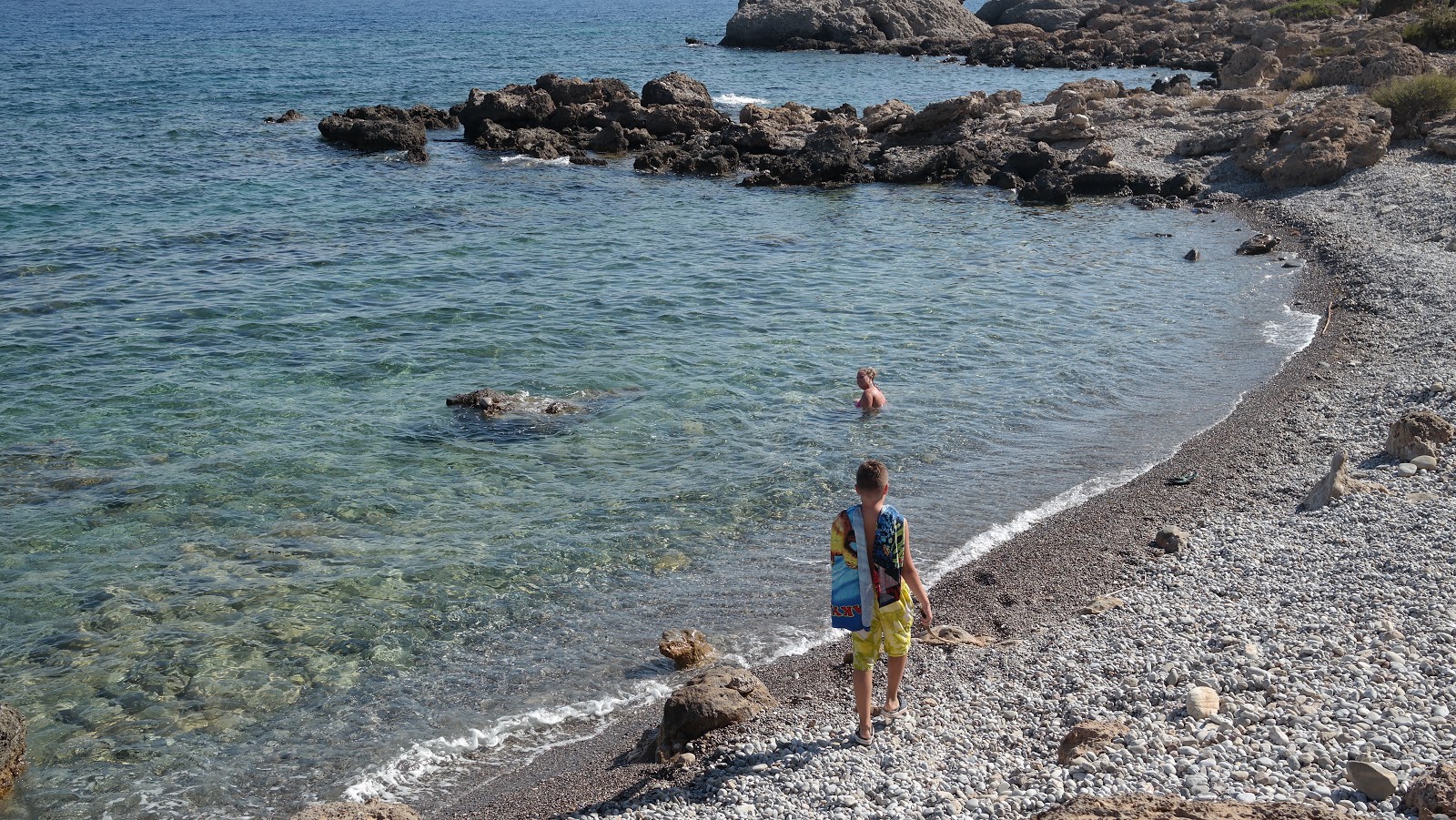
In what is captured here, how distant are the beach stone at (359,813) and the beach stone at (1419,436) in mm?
11552

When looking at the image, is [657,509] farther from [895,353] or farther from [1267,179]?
[1267,179]

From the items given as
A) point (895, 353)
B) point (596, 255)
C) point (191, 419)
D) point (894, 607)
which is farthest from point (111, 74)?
point (894, 607)

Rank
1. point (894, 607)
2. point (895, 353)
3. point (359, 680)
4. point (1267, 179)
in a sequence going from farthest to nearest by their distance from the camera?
point (1267, 179) < point (895, 353) < point (359, 680) < point (894, 607)

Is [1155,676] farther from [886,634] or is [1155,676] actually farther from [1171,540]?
[1171,540]

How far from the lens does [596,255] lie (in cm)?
2589

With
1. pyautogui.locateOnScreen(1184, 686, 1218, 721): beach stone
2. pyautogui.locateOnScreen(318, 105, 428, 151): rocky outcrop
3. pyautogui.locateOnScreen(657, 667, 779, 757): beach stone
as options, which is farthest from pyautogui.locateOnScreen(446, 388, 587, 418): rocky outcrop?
pyautogui.locateOnScreen(318, 105, 428, 151): rocky outcrop

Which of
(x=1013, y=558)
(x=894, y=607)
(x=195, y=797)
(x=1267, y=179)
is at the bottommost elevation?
(x=195, y=797)

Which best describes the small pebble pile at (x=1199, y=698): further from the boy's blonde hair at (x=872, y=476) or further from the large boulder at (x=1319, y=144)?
the large boulder at (x=1319, y=144)

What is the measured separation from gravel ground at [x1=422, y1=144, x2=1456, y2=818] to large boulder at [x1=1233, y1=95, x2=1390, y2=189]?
17068 millimetres

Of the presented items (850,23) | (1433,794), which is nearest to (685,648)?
(1433,794)

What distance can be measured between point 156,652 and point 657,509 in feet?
18.3

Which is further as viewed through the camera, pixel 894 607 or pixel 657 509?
pixel 657 509

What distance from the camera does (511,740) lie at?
919 centimetres

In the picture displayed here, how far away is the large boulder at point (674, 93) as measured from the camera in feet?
141
